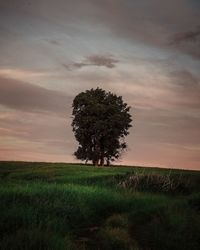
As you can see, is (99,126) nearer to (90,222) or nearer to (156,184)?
(156,184)

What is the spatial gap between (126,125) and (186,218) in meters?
54.7

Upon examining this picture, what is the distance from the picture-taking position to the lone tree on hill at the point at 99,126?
75.2 meters

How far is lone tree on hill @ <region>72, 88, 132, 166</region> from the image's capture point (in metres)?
75.2

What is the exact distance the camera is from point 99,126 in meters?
74.2

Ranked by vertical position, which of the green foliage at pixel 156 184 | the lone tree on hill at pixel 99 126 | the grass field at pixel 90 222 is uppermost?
the lone tree on hill at pixel 99 126

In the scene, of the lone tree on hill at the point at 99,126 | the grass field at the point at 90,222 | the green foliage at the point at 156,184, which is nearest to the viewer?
the grass field at the point at 90,222

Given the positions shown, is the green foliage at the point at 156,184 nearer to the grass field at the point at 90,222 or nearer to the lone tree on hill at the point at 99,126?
the grass field at the point at 90,222

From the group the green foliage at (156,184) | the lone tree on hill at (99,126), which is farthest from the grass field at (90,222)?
the lone tree on hill at (99,126)

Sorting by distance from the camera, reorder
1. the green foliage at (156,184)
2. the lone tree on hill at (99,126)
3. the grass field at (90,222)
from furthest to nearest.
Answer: the lone tree on hill at (99,126), the green foliage at (156,184), the grass field at (90,222)

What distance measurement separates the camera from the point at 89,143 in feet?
251

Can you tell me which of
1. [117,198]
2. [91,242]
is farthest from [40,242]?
[117,198]

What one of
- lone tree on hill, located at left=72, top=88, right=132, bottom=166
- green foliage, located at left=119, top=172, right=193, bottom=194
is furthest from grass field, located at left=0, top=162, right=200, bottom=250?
lone tree on hill, located at left=72, top=88, right=132, bottom=166

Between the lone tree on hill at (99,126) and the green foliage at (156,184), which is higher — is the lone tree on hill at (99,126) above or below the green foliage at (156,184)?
above

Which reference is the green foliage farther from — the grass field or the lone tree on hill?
the lone tree on hill
